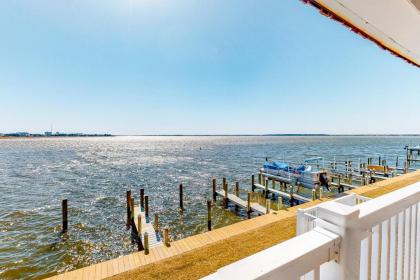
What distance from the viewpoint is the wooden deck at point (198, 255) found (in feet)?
16.1

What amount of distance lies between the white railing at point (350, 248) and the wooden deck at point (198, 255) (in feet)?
12.7

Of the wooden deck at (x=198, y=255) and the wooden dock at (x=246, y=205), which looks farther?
the wooden dock at (x=246, y=205)

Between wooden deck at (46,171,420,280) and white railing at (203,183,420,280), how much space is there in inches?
152

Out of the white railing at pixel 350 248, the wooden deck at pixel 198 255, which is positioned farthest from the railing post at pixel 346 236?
the wooden deck at pixel 198 255

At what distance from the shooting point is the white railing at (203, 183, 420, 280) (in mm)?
1004

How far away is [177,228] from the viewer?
1330 cm

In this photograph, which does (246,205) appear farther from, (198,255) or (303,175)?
(198,255)

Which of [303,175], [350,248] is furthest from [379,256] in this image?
[303,175]

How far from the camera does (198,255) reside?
5.48 metres

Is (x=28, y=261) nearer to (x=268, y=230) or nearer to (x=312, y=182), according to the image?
(x=268, y=230)

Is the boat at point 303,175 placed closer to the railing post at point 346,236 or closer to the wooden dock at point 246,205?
the wooden dock at point 246,205

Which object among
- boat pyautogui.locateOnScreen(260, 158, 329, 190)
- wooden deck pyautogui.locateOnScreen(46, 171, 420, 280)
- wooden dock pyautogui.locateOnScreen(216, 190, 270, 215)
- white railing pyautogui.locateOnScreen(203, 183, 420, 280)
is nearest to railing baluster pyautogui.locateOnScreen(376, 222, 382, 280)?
white railing pyautogui.locateOnScreen(203, 183, 420, 280)

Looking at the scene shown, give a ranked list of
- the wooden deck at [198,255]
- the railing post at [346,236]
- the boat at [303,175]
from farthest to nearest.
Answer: the boat at [303,175] < the wooden deck at [198,255] < the railing post at [346,236]

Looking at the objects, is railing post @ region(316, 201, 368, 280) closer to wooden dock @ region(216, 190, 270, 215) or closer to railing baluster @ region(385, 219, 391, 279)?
railing baluster @ region(385, 219, 391, 279)
